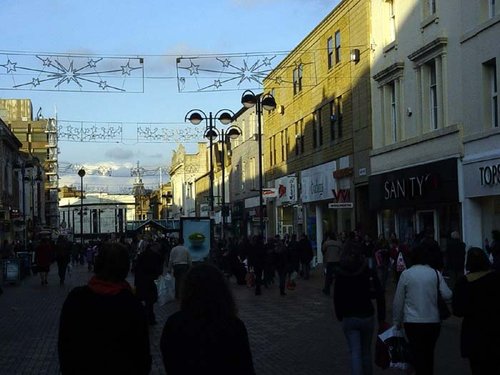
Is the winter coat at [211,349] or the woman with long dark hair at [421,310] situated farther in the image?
the woman with long dark hair at [421,310]

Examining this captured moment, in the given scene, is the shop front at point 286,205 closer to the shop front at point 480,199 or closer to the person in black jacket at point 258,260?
the person in black jacket at point 258,260

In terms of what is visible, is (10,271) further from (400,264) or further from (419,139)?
(400,264)

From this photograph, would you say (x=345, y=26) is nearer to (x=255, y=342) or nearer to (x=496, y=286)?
(x=255, y=342)

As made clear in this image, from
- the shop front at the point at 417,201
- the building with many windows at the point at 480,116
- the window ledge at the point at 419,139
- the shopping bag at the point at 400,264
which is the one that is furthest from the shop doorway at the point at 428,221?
the shopping bag at the point at 400,264

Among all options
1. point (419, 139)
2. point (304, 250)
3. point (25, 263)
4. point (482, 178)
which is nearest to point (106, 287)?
point (482, 178)

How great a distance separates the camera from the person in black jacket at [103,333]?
17.9 feet

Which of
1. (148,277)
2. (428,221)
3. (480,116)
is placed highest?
(480,116)

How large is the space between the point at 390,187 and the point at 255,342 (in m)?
17.7

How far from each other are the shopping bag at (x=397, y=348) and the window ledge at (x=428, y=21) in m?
19.8

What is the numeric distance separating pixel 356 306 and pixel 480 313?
63.5 inches

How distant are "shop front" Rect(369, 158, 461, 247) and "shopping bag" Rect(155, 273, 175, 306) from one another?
8230 mm

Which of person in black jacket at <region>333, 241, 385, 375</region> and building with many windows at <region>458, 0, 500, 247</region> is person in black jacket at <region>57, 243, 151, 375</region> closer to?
person in black jacket at <region>333, 241, 385, 375</region>

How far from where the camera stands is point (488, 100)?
79.5 feet

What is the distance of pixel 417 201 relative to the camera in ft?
95.6
